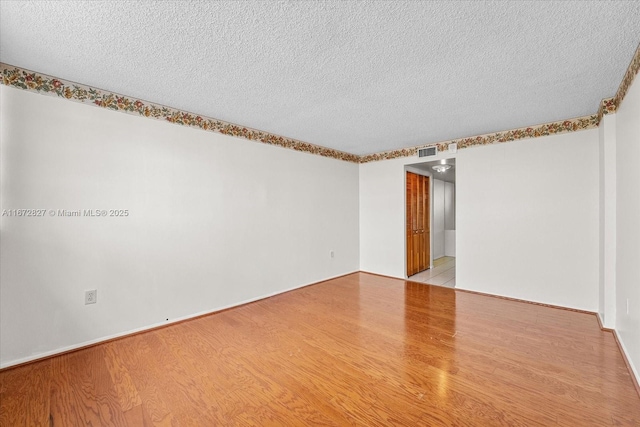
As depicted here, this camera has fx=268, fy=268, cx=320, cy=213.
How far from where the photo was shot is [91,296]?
8.20 feet

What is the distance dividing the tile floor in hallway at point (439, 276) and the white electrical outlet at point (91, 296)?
4.56 m

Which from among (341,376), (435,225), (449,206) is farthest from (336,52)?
(449,206)

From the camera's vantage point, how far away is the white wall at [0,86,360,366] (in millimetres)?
2197

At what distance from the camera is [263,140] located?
391cm

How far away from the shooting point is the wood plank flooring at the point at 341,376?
164cm

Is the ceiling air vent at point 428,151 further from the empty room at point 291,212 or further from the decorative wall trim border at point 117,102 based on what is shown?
the decorative wall trim border at point 117,102

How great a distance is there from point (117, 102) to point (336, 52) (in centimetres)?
225

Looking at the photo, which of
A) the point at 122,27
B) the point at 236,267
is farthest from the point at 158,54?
the point at 236,267

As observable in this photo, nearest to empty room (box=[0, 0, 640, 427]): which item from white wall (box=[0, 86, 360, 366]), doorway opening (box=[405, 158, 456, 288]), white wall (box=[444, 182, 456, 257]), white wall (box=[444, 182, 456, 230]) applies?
white wall (box=[0, 86, 360, 366])

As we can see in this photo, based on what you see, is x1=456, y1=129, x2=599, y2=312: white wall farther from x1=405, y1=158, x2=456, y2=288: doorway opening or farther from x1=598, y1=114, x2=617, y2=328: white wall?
x1=405, y1=158, x2=456, y2=288: doorway opening

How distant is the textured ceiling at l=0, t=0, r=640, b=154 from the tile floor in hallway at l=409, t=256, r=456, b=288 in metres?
2.91

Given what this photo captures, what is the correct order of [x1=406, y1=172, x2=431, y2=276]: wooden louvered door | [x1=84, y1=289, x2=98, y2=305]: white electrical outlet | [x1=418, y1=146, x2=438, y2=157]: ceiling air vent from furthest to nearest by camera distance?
[x1=406, y1=172, x2=431, y2=276]: wooden louvered door → [x1=418, y1=146, x2=438, y2=157]: ceiling air vent → [x1=84, y1=289, x2=98, y2=305]: white electrical outlet

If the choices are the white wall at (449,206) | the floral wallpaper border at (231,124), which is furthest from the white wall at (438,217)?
the floral wallpaper border at (231,124)

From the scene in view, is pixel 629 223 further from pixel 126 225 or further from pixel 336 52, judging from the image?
pixel 126 225
